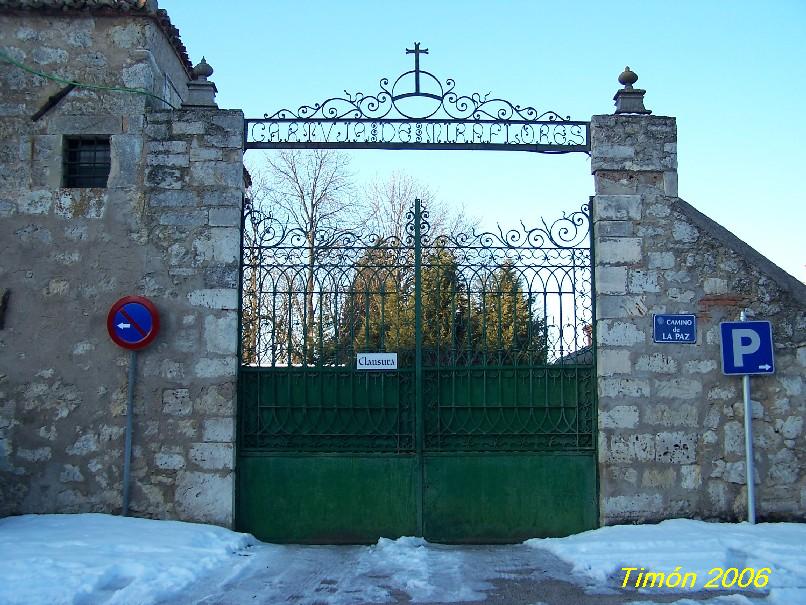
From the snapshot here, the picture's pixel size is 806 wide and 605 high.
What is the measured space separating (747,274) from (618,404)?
167 cm

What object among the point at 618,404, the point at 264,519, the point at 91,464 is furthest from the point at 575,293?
the point at 91,464

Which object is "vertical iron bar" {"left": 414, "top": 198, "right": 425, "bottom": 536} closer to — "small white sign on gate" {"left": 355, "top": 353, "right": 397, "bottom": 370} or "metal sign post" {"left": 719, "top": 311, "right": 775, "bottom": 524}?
"small white sign on gate" {"left": 355, "top": 353, "right": 397, "bottom": 370}

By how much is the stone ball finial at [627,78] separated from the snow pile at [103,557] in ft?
17.9

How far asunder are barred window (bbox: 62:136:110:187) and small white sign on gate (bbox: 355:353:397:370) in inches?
115

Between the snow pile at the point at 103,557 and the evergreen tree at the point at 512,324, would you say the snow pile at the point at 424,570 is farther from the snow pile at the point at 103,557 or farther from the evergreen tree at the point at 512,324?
the evergreen tree at the point at 512,324

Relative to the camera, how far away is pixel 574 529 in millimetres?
7332

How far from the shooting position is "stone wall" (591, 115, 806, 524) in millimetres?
7180

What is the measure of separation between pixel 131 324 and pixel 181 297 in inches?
19.4

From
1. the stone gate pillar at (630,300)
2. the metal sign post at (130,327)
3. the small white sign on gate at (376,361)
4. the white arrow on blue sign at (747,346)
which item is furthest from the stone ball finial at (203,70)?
the white arrow on blue sign at (747,346)

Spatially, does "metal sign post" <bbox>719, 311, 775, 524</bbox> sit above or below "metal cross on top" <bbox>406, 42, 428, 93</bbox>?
below

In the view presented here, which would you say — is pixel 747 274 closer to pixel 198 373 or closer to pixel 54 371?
pixel 198 373

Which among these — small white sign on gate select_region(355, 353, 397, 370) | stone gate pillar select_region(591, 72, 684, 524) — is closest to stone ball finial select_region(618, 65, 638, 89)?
stone gate pillar select_region(591, 72, 684, 524)

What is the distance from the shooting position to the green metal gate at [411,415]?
7.34m

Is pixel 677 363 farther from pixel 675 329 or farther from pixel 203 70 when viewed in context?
pixel 203 70
